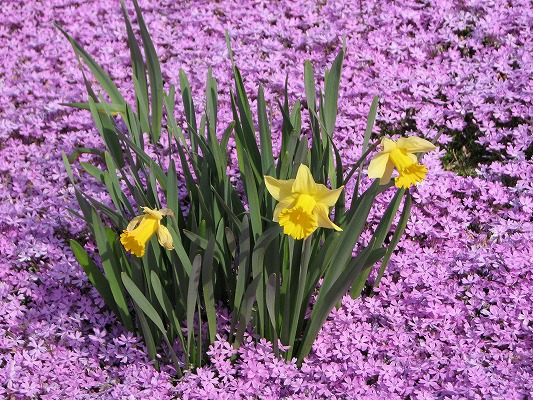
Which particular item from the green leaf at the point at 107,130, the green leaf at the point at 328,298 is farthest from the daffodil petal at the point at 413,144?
the green leaf at the point at 107,130

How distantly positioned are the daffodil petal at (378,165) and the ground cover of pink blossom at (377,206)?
36.0 inches

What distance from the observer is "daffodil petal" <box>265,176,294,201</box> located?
2.16 m

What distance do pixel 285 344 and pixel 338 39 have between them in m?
2.49

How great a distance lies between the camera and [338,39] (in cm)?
468

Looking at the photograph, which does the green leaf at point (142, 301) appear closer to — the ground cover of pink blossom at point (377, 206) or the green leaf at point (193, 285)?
the green leaf at point (193, 285)

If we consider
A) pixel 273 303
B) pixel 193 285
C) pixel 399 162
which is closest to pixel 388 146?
pixel 399 162

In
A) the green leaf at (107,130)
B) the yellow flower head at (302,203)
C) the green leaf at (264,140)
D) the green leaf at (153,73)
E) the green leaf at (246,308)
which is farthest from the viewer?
the green leaf at (153,73)

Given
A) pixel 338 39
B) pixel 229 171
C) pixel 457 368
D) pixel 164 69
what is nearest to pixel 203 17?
pixel 164 69

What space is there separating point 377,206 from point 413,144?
3.92 feet

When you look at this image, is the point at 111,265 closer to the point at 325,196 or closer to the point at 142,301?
the point at 142,301

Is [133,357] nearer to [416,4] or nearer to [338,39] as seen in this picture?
[338,39]

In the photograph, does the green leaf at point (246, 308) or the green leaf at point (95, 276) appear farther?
the green leaf at point (95, 276)

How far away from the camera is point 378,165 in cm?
224

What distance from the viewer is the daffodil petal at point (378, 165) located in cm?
222
